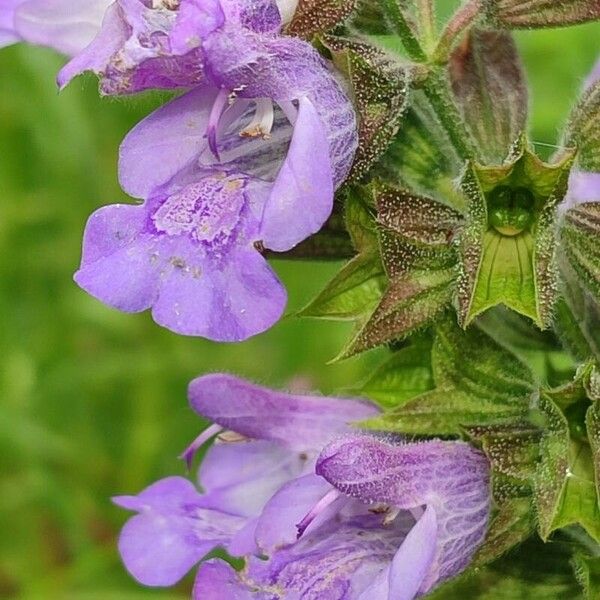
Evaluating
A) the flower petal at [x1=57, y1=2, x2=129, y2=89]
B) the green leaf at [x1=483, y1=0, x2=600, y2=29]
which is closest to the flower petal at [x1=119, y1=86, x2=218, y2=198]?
the flower petal at [x1=57, y1=2, x2=129, y2=89]

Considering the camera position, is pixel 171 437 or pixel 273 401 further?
pixel 171 437

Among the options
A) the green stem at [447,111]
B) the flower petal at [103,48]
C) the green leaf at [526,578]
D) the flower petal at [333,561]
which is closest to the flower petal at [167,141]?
the flower petal at [103,48]

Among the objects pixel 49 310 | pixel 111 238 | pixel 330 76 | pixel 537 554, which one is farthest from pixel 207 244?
pixel 49 310


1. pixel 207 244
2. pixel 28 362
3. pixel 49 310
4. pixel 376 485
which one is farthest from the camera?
pixel 49 310

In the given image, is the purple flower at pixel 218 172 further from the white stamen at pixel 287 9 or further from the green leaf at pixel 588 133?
the green leaf at pixel 588 133

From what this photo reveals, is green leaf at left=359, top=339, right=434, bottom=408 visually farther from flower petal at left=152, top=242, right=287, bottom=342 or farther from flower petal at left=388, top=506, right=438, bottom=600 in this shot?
flower petal at left=152, top=242, right=287, bottom=342

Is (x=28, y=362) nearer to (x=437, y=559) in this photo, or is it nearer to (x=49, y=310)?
(x=49, y=310)

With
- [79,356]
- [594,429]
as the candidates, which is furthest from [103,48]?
[79,356]
